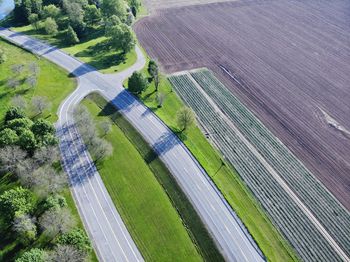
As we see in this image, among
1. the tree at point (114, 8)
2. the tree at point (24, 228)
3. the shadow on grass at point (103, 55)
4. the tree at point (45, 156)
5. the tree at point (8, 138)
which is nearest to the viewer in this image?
the tree at point (24, 228)

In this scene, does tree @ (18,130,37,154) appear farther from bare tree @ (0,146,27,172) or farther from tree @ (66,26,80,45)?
tree @ (66,26,80,45)

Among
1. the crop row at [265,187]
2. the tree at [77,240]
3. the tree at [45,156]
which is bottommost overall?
the crop row at [265,187]

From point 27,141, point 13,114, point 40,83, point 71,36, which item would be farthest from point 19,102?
point 71,36

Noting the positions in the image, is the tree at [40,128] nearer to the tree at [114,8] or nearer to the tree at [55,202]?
the tree at [55,202]

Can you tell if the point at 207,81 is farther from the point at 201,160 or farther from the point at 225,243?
the point at 225,243

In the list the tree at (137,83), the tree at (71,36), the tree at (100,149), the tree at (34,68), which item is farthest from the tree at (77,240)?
the tree at (71,36)

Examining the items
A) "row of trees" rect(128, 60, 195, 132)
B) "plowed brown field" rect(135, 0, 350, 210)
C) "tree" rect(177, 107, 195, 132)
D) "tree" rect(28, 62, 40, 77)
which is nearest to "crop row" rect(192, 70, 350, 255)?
"plowed brown field" rect(135, 0, 350, 210)

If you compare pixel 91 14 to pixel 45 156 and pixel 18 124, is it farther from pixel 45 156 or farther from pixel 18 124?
pixel 45 156

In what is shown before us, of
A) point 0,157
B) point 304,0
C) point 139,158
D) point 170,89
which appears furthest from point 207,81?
point 304,0
